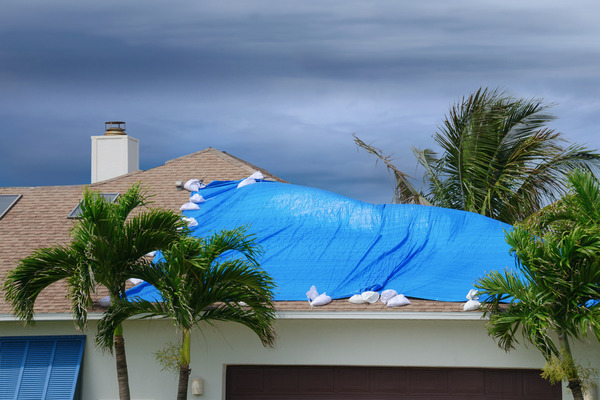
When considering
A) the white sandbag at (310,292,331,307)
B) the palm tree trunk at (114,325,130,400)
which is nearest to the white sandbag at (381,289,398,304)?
the white sandbag at (310,292,331,307)

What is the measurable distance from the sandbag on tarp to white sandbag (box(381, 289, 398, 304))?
21cm

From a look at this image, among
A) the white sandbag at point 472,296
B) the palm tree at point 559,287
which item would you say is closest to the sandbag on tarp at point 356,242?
the white sandbag at point 472,296

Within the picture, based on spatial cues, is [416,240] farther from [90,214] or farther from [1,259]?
[1,259]

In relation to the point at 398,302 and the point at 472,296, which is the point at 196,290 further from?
the point at 472,296

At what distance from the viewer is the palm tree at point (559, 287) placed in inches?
464

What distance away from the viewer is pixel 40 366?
14516mm

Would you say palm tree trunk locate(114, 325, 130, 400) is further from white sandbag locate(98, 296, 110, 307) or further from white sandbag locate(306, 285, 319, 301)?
white sandbag locate(306, 285, 319, 301)

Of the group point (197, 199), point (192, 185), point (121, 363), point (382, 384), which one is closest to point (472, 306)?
point (382, 384)

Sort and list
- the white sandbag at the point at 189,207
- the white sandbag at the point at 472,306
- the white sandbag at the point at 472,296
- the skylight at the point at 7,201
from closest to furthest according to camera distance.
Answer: the white sandbag at the point at 472,306
the white sandbag at the point at 472,296
the white sandbag at the point at 189,207
the skylight at the point at 7,201

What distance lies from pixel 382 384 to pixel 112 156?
12.2 meters

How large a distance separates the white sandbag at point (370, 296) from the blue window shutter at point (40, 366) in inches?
209

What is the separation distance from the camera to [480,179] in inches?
813

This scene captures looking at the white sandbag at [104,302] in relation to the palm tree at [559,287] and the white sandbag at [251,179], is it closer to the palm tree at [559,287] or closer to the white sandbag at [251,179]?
the white sandbag at [251,179]

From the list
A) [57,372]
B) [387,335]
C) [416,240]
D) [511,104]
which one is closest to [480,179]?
[511,104]
